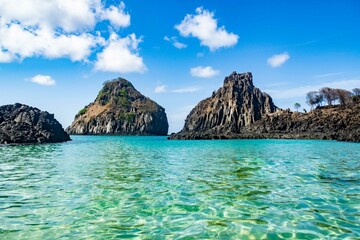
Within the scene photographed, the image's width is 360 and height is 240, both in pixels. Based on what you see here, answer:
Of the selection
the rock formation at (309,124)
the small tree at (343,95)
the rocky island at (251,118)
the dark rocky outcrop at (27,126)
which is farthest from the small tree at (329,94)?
the dark rocky outcrop at (27,126)

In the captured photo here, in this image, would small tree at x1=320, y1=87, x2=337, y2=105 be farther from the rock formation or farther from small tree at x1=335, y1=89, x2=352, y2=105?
the rock formation

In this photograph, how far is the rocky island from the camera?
115 m

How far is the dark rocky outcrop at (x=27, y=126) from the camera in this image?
66500 mm

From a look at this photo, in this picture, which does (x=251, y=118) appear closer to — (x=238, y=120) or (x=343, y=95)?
(x=238, y=120)

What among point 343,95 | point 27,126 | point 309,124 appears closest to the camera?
point 27,126

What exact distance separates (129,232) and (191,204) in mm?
3706

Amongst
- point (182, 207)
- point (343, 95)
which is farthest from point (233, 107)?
point (182, 207)

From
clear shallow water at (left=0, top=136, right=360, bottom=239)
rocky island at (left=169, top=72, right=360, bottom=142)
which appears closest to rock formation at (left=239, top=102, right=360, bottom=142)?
rocky island at (left=169, top=72, right=360, bottom=142)

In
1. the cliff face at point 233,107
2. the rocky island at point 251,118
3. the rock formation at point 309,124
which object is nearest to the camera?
the rock formation at point 309,124

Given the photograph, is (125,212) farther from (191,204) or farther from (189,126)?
(189,126)

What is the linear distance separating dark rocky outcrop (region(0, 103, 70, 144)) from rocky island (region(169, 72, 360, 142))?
50694 millimetres

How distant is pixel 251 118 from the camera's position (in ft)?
550

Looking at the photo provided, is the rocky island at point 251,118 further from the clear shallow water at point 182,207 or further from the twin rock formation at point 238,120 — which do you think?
the clear shallow water at point 182,207

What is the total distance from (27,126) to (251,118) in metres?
123
